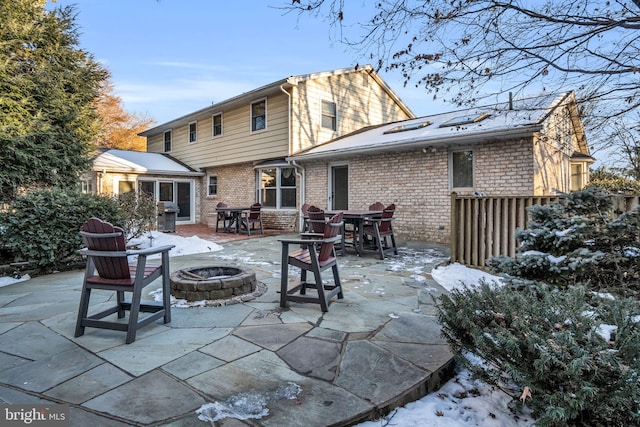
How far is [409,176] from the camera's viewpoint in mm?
9555

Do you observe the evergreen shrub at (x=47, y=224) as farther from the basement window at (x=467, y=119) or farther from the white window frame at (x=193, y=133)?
the white window frame at (x=193, y=133)

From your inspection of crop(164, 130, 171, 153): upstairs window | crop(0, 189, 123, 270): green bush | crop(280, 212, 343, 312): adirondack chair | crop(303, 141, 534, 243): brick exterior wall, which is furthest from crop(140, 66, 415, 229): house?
crop(280, 212, 343, 312): adirondack chair

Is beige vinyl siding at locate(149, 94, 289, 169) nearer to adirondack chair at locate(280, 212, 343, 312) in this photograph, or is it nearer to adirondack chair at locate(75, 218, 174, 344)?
adirondack chair at locate(280, 212, 343, 312)

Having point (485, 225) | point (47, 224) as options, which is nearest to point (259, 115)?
point (47, 224)

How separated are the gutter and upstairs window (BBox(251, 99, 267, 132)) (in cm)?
240

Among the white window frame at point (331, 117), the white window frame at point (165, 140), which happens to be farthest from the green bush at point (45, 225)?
the white window frame at point (165, 140)

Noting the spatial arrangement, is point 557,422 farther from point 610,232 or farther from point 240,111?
point 240,111

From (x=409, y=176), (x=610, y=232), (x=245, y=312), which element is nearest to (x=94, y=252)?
(x=245, y=312)

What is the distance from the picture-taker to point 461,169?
8.74 meters

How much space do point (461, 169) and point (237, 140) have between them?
28.7ft

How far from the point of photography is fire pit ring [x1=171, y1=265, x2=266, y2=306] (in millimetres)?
3787

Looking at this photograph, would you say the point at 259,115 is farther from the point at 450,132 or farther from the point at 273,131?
the point at 450,132

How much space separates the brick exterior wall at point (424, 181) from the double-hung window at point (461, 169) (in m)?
0.14

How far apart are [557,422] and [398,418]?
0.77 m
